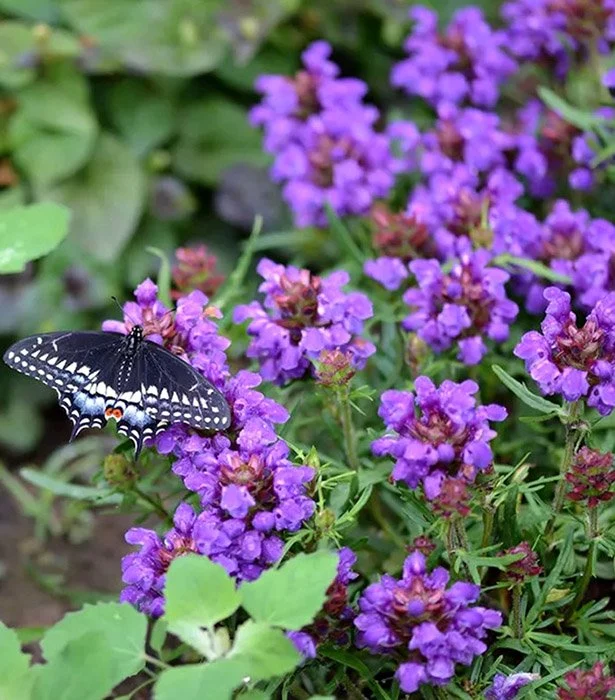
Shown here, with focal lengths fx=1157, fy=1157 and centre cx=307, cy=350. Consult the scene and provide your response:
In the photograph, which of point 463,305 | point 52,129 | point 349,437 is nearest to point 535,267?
point 463,305

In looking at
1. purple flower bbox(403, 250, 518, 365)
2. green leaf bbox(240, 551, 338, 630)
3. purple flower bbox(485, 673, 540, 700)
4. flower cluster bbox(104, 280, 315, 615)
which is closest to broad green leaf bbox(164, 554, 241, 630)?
green leaf bbox(240, 551, 338, 630)

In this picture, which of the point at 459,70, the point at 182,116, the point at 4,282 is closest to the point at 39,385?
the point at 4,282

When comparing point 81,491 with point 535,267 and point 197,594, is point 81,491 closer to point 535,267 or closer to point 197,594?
point 197,594

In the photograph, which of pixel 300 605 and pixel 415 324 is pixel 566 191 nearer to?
pixel 415 324

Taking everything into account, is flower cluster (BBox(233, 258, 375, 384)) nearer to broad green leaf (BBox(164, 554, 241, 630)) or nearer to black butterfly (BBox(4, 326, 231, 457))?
black butterfly (BBox(4, 326, 231, 457))

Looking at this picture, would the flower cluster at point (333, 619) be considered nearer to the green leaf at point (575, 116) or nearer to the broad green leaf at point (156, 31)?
the green leaf at point (575, 116)

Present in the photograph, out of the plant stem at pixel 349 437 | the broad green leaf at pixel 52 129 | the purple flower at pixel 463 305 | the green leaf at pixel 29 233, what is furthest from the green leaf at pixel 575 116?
the broad green leaf at pixel 52 129
